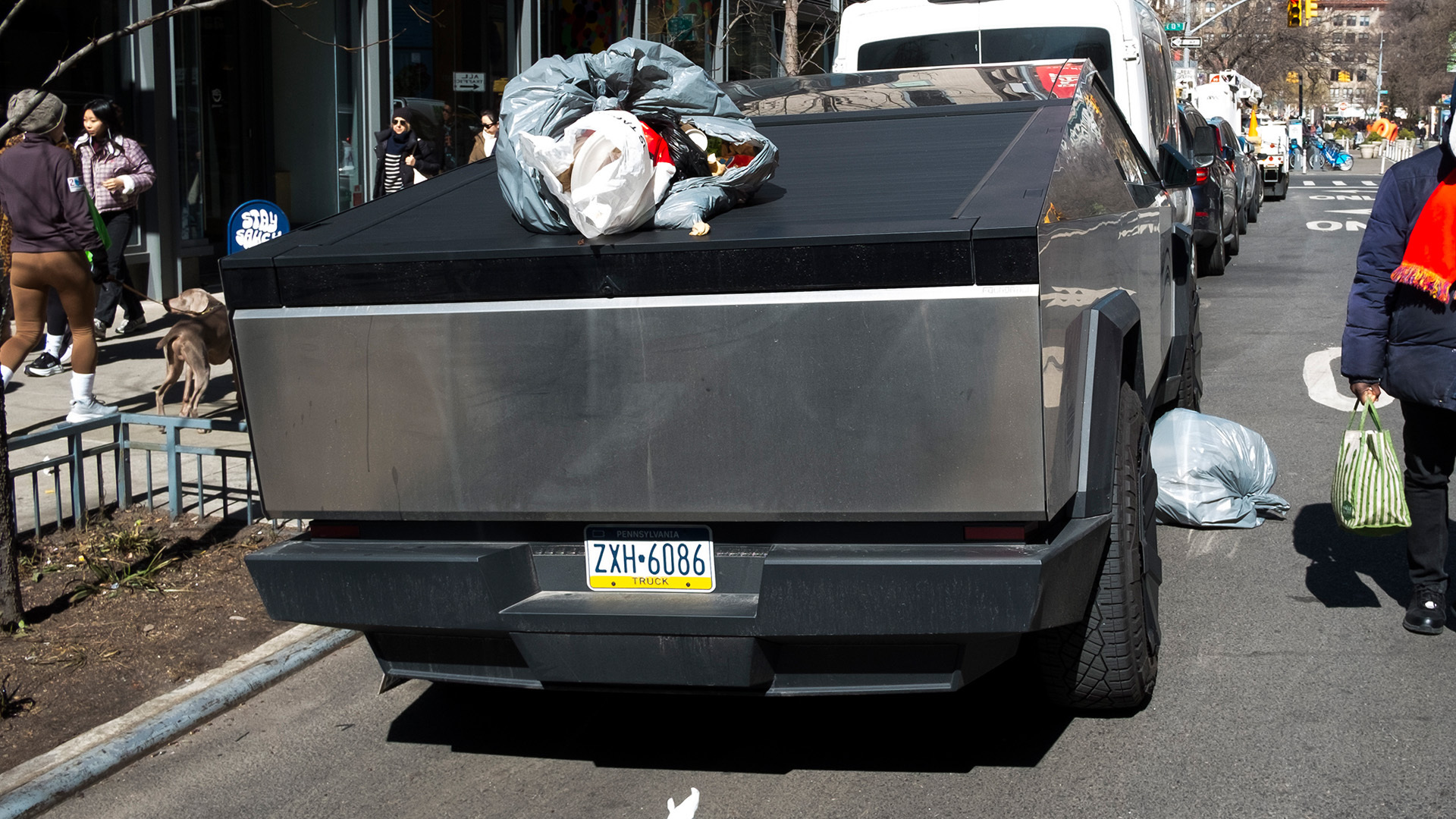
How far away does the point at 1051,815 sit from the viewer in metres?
3.68

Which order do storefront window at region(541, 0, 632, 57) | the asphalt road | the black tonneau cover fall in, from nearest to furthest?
the black tonneau cover → the asphalt road → storefront window at region(541, 0, 632, 57)

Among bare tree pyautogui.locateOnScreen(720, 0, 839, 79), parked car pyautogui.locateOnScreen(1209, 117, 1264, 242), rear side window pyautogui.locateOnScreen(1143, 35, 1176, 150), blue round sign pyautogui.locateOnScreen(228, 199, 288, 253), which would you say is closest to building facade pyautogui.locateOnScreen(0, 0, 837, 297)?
bare tree pyautogui.locateOnScreen(720, 0, 839, 79)

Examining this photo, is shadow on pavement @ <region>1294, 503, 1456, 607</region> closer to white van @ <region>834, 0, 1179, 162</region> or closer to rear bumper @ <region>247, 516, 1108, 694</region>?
rear bumper @ <region>247, 516, 1108, 694</region>

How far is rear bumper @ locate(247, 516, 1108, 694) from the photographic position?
3322 millimetres

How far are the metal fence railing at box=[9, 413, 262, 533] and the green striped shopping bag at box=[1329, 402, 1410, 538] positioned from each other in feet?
14.2

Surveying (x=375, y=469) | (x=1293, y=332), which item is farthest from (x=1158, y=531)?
(x=1293, y=332)

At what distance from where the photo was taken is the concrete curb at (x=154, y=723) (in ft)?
13.3

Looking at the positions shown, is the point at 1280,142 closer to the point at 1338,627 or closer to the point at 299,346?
the point at 1338,627

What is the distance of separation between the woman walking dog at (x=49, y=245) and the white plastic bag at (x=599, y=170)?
515 cm

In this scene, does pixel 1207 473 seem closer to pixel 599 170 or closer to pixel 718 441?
pixel 718 441

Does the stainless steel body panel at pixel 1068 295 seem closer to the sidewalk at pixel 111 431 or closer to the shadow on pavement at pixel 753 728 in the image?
the shadow on pavement at pixel 753 728

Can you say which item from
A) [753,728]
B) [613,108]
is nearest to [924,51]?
[613,108]

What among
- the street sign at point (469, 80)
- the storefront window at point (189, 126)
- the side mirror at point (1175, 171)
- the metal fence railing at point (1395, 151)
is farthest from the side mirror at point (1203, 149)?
the metal fence railing at point (1395, 151)

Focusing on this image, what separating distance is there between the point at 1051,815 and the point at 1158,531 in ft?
9.72
